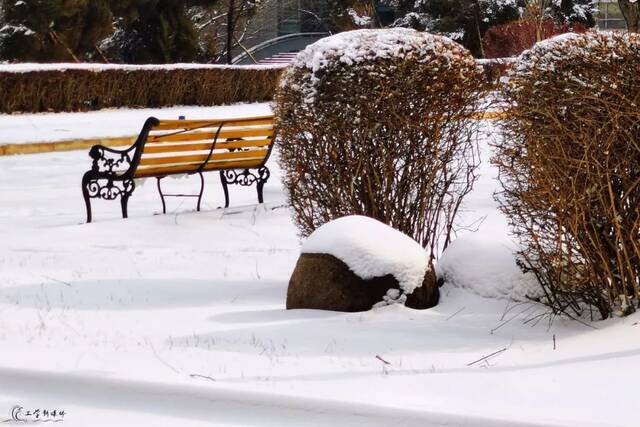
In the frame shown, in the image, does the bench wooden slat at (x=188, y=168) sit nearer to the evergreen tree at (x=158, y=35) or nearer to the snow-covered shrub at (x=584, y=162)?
the snow-covered shrub at (x=584, y=162)

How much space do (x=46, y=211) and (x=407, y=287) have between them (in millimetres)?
6159

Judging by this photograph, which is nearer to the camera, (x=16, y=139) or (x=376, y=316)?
(x=376, y=316)

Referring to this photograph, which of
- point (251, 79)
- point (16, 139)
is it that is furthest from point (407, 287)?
point (251, 79)

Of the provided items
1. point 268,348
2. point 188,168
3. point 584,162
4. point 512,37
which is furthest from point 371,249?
point 512,37

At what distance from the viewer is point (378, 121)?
7.38 metres

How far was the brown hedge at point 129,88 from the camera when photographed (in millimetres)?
23875

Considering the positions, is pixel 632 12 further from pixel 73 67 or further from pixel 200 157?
pixel 200 157

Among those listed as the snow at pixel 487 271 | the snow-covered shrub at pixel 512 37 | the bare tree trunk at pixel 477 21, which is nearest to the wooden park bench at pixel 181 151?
the snow at pixel 487 271

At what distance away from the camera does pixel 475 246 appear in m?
7.16

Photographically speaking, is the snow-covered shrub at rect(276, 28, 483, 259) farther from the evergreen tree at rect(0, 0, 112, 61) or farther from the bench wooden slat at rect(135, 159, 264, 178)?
the evergreen tree at rect(0, 0, 112, 61)

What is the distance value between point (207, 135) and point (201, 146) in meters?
0.13

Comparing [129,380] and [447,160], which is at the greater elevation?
[447,160]

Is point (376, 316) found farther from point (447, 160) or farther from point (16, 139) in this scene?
point (16, 139)

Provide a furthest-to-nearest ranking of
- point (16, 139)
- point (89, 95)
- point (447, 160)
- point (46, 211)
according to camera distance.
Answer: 1. point (89, 95)
2. point (16, 139)
3. point (46, 211)
4. point (447, 160)
